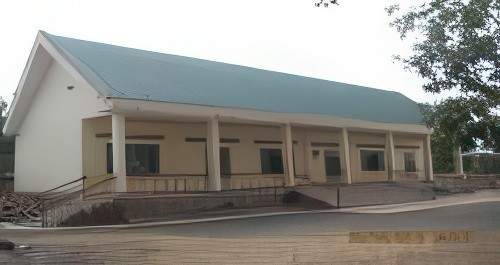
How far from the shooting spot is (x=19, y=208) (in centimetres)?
2202

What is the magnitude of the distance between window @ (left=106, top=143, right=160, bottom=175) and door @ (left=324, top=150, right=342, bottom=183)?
1090 cm

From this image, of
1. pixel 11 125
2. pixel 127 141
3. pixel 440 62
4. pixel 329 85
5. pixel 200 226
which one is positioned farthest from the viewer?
pixel 329 85

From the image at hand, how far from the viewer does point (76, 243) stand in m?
12.6

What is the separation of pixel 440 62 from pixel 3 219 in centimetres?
1718

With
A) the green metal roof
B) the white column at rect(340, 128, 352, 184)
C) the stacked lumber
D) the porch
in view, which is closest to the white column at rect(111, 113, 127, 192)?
the porch

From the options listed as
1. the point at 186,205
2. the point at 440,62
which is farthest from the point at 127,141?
the point at 440,62

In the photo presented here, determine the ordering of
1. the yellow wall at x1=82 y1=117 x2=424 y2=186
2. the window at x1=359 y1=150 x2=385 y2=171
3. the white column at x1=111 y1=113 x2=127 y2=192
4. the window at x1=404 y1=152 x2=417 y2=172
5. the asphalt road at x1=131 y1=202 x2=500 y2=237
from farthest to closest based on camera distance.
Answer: the window at x1=404 y1=152 x2=417 y2=172 < the window at x1=359 y1=150 x2=385 y2=171 < the yellow wall at x1=82 y1=117 x2=424 y2=186 < the white column at x1=111 y1=113 x2=127 y2=192 < the asphalt road at x1=131 y1=202 x2=500 y2=237

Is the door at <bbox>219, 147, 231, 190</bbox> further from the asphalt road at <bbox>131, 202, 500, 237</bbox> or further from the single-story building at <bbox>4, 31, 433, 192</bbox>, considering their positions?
the asphalt road at <bbox>131, 202, 500, 237</bbox>

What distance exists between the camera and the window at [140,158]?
2273cm

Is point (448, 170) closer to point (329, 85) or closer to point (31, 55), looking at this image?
point (329, 85)

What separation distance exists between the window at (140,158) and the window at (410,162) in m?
18.3

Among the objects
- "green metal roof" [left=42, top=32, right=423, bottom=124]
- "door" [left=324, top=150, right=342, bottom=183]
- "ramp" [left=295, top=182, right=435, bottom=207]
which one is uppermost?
"green metal roof" [left=42, top=32, right=423, bottom=124]

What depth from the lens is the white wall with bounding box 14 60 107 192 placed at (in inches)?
918

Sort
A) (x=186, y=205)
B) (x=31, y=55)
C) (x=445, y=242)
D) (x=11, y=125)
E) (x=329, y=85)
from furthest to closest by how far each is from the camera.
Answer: (x=329, y=85) < (x=11, y=125) < (x=31, y=55) < (x=186, y=205) < (x=445, y=242)
